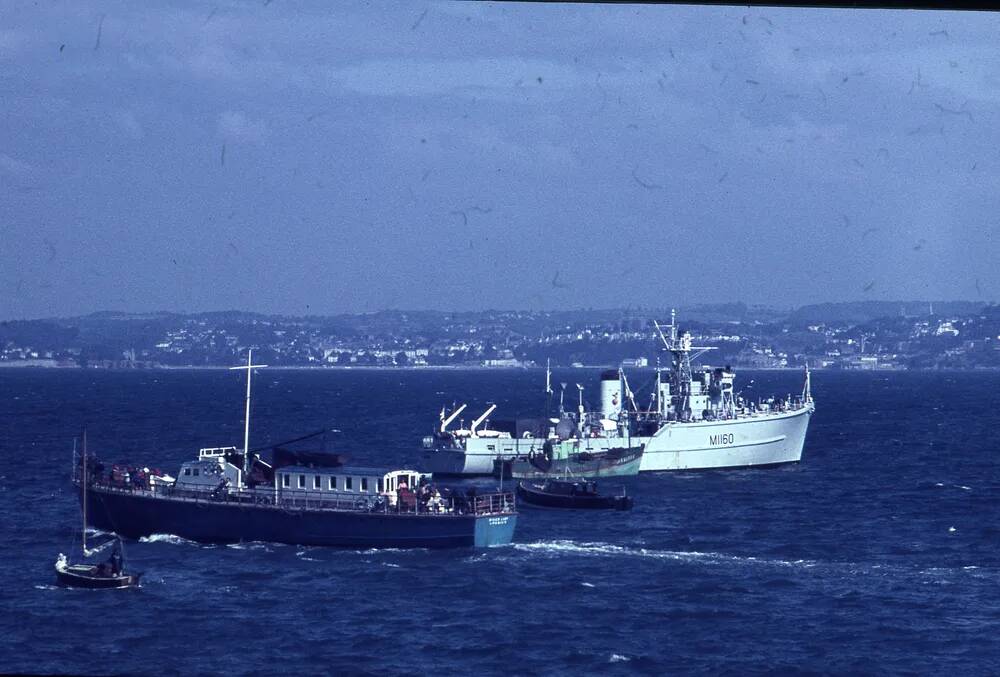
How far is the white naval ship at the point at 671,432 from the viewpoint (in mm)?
75562

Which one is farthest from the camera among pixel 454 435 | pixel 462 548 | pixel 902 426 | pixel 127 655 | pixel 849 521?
pixel 902 426

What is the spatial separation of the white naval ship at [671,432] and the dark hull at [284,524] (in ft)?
89.8

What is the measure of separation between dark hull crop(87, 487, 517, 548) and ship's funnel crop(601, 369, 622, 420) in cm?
3616

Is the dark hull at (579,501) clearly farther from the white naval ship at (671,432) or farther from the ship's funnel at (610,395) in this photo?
the ship's funnel at (610,395)

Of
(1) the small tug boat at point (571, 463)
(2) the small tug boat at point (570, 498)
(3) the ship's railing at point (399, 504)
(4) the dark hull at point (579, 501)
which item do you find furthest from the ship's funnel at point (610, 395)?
(3) the ship's railing at point (399, 504)

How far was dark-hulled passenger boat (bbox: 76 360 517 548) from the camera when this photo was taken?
1805 inches

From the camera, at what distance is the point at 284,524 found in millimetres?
47156

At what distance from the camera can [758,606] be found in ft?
124

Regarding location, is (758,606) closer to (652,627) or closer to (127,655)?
(652,627)

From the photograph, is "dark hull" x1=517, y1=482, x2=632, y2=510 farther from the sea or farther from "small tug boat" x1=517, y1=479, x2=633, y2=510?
the sea

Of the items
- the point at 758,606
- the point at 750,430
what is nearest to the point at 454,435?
the point at 750,430

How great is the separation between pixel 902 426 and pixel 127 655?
9845 centimetres


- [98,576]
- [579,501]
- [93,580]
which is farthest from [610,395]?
[93,580]

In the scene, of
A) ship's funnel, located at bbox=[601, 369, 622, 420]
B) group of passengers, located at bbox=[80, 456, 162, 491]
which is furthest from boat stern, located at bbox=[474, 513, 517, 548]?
ship's funnel, located at bbox=[601, 369, 622, 420]
